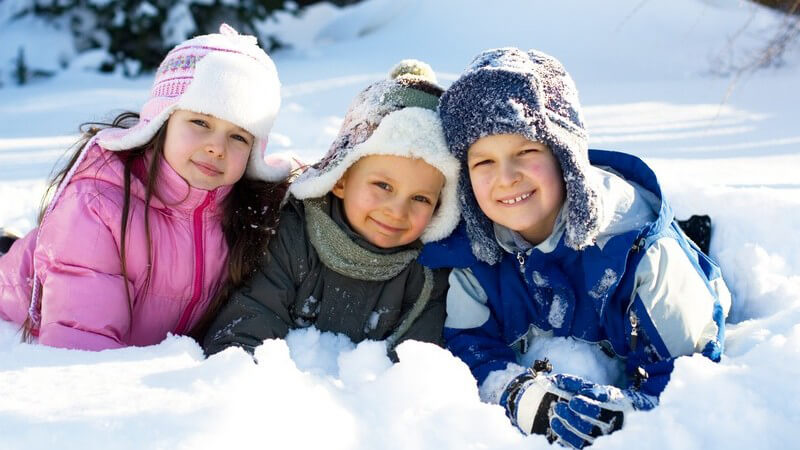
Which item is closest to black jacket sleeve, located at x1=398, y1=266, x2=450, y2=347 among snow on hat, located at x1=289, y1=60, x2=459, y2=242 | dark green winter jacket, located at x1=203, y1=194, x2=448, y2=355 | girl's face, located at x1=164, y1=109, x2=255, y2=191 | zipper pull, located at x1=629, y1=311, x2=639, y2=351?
dark green winter jacket, located at x1=203, y1=194, x2=448, y2=355

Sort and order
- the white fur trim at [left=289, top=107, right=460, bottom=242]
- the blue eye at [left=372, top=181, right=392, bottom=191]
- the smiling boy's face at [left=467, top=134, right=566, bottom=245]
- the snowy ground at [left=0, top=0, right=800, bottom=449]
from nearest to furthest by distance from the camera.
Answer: the snowy ground at [left=0, top=0, right=800, bottom=449] < the smiling boy's face at [left=467, top=134, right=566, bottom=245] < the white fur trim at [left=289, top=107, right=460, bottom=242] < the blue eye at [left=372, top=181, right=392, bottom=191]

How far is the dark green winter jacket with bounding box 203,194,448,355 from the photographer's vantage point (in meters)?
2.38

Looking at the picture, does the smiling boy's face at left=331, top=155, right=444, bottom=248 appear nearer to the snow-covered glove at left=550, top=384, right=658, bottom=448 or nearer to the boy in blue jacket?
the boy in blue jacket

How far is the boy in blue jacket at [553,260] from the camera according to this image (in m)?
1.98

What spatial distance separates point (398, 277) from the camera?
2.46 meters

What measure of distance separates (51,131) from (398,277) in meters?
3.61

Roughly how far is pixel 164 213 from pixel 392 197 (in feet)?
2.28

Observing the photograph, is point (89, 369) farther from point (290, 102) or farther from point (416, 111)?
point (290, 102)

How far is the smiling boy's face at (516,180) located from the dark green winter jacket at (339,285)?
0.39 m

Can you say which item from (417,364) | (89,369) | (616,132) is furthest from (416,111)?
(616,132)

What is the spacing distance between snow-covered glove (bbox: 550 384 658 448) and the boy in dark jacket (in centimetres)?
64

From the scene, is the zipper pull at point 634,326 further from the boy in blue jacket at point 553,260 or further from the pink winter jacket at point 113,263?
the pink winter jacket at point 113,263

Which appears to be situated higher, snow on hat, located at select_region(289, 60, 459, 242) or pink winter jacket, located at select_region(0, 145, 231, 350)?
snow on hat, located at select_region(289, 60, 459, 242)

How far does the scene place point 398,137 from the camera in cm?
224
